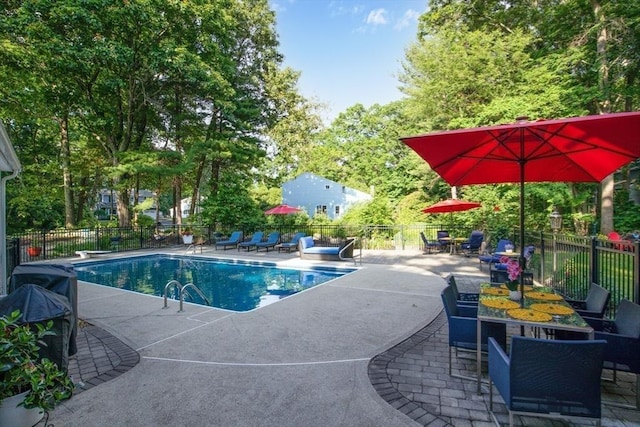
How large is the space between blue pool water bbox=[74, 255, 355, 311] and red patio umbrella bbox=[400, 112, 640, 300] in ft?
16.4

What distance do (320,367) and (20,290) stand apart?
3.06m

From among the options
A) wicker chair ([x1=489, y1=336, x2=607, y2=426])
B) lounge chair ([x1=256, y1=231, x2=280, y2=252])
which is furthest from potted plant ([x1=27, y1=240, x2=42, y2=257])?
A: wicker chair ([x1=489, y1=336, x2=607, y2=426])

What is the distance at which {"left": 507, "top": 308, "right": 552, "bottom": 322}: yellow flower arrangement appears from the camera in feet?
9.83

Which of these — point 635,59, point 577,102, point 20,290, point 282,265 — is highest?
point 635,59

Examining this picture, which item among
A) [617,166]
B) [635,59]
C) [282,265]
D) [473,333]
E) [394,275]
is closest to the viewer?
[473,333]

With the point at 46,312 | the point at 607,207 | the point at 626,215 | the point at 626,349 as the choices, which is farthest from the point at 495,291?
the point at 626,215

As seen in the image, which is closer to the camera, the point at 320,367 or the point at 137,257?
the point at 320,367

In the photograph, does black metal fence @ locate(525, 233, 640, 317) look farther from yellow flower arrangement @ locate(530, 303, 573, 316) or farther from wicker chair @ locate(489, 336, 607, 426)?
wicker chair @ locate(489, 336, 607, 426)

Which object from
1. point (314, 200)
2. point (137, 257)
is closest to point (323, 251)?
point (137, 257)

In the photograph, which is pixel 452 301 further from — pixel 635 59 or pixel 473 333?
pixel 635 59

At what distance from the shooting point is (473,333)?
3.38 metres

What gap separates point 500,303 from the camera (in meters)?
3.50

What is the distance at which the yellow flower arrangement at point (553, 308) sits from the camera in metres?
3.18

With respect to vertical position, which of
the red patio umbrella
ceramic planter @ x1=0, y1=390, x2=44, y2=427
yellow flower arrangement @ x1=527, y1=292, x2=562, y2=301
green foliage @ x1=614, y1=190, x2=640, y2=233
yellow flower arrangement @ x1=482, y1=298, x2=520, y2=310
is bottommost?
ceramic planter @ x1=0, y1=390, x2=44, y2=427
